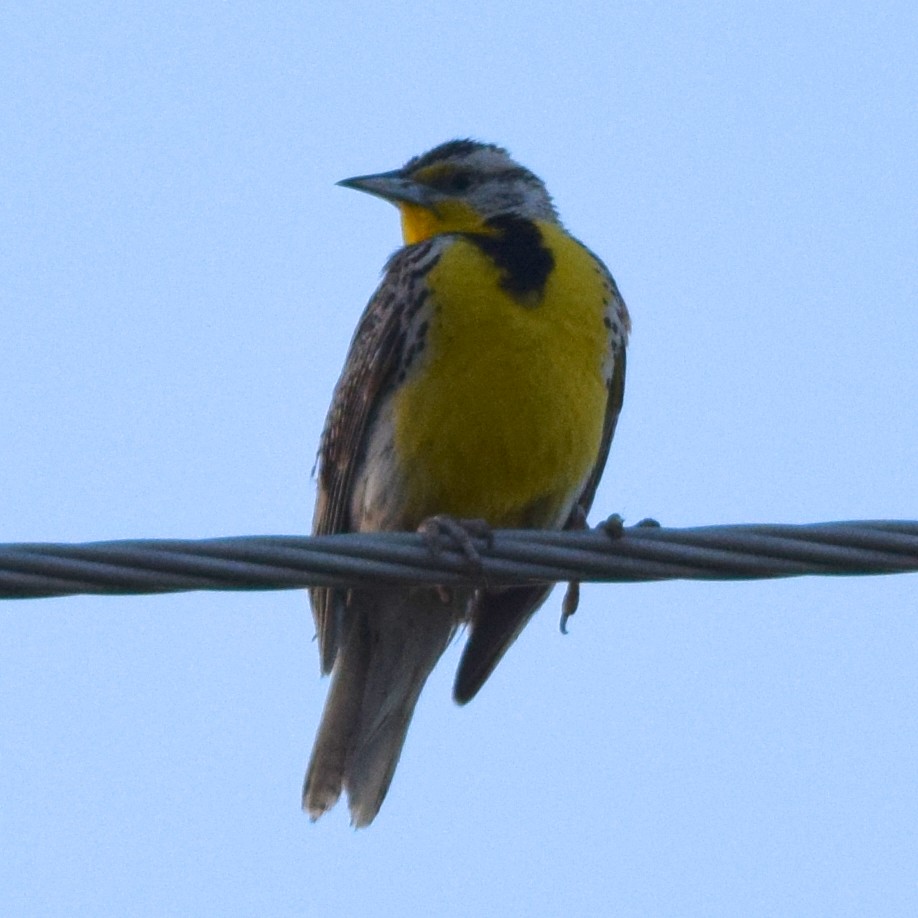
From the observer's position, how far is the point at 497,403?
638 centimetres

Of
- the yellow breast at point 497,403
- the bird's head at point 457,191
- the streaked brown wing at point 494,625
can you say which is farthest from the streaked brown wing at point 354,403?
the bird's head at point 457,191

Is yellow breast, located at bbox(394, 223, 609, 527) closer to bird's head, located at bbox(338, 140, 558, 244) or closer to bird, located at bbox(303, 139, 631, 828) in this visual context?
bird, located at bbox(303, 139, 631, 828)

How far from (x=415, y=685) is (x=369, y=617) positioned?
30 cm

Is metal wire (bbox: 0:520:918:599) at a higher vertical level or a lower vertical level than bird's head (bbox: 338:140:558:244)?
lower

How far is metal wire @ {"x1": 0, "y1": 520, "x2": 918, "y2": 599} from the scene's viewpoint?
158 inches

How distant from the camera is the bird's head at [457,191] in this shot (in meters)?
7.79

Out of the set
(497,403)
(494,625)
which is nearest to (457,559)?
(497,403)

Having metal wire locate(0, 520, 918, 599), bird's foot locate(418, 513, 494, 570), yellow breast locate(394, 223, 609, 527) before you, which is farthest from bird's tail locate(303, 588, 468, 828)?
metal wire locate(0, 520, 918, 599)

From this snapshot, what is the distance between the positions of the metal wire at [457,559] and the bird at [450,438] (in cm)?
174

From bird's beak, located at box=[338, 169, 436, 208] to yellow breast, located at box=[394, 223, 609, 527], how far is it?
122 centimetres

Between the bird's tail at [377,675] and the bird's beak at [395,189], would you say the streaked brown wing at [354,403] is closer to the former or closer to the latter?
the bird's tail at [377,675]

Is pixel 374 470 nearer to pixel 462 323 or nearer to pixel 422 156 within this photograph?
pixel 462 323

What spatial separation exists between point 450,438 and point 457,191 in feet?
5.82

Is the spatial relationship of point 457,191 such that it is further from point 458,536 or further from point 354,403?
point 458,536
